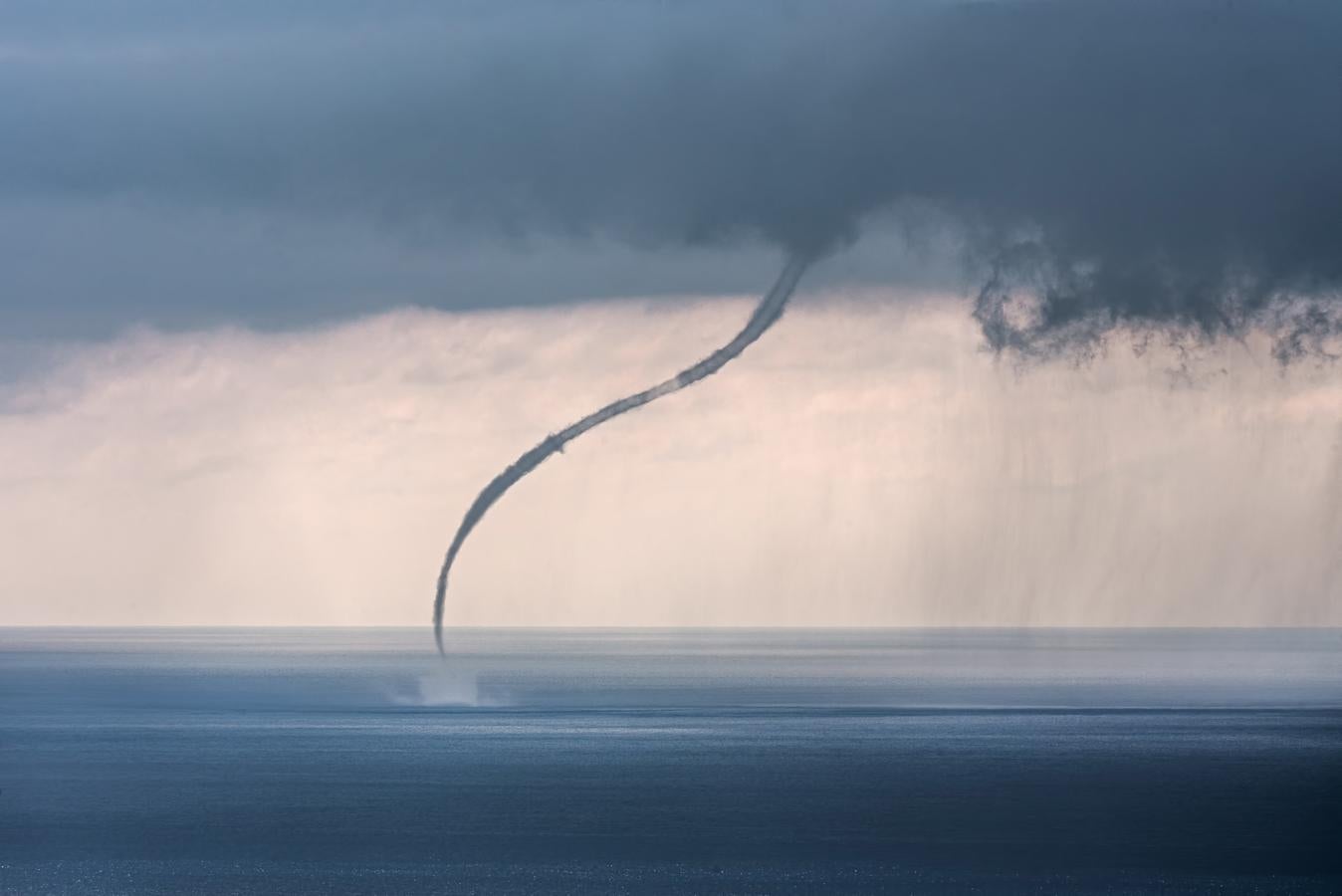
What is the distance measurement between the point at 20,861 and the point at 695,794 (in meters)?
39.0

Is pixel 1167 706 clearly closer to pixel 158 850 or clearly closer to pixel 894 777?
pixel 894 777

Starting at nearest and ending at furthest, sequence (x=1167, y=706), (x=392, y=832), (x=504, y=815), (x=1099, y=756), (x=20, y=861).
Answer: (x=20, y=861)
(x=392, y=832)
(x=504, y=815)
(x=1099, y=756)
(x=1167, y=706)

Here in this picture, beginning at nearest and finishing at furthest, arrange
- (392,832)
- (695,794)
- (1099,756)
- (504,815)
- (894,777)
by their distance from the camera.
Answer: (392,832) → (504,815) → (695,794) → (894,777) → (1099,756)

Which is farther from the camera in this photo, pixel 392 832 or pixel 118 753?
pixel 118 753

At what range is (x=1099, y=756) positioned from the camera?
13100 cm

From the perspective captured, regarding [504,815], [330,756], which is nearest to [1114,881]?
[504,815]

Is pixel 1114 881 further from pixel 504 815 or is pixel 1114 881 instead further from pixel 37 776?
pixel 37 776

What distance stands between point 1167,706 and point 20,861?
14584cm

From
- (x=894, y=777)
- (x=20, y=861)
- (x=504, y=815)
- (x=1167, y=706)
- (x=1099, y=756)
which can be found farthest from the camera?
(x=1167, y=706)

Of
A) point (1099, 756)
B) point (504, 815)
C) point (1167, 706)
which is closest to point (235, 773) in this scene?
point (504, 815)

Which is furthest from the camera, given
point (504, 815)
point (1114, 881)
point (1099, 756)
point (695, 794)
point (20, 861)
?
point (1099, 756)

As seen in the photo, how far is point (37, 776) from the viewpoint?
11925 cm

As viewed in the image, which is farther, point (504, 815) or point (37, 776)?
point (37, 776)

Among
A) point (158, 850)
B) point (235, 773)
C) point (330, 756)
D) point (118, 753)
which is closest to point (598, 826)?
point (158, 850)
